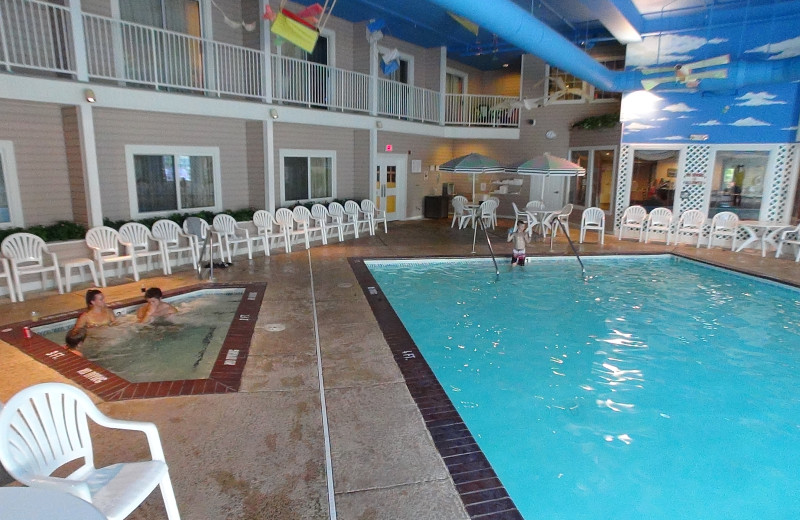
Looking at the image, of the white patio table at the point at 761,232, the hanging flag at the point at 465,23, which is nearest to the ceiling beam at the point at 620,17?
the hanging flag at the point at 465,23

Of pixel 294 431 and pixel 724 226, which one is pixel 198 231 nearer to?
pixel 294 431

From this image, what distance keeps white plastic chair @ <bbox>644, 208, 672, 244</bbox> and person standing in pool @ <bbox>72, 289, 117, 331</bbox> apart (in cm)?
1289

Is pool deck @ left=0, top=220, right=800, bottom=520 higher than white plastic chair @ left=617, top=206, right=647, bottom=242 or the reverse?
the reverse

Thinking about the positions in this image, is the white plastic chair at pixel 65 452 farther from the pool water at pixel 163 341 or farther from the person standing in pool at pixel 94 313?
the person standing in pool at pixel 94 313

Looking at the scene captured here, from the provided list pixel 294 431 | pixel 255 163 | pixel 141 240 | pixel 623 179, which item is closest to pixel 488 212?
pixel 623 179

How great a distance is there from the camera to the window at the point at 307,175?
12.7m

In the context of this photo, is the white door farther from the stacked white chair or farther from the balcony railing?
the stacked white chair

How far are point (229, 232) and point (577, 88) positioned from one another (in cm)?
1204

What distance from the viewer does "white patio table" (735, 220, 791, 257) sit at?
1162 centimetres

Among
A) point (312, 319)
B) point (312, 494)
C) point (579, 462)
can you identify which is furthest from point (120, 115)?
→ point (579, 462)

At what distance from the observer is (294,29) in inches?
379

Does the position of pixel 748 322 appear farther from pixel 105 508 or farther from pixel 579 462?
pixel 105 508

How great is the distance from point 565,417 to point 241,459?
9.60ft

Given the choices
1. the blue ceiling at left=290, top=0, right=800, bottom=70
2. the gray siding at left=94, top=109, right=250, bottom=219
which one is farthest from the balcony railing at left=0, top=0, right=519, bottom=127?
the blue ceiling at left=290, top=0, right=800, bottom=70
